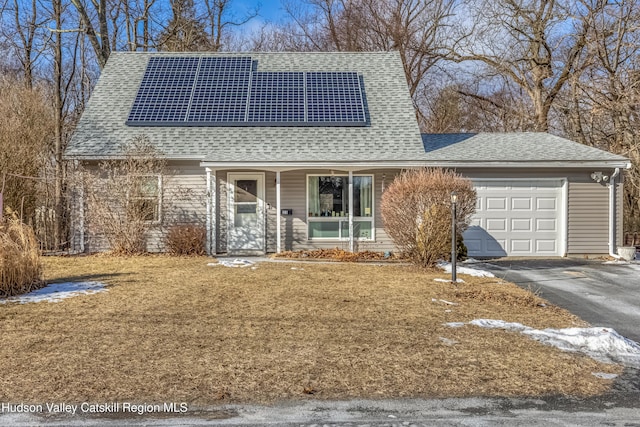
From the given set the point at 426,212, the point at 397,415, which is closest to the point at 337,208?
the point at 426,212

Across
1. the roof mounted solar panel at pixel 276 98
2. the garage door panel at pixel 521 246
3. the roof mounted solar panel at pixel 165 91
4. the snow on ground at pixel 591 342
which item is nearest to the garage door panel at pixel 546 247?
the garage door panel at pixel 521 246

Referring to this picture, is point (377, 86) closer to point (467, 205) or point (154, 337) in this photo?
point (467, 205)

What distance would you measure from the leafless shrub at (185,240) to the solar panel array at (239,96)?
9.96 ft

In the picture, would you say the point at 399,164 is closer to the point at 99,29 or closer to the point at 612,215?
the point at 612,215

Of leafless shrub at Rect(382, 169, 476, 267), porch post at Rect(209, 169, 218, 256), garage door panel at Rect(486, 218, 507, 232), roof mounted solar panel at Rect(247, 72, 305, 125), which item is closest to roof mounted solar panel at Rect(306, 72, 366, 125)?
roof mounted solar panel at Rect(247, 72, 305, 125)

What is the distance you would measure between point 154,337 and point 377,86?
11.6 m

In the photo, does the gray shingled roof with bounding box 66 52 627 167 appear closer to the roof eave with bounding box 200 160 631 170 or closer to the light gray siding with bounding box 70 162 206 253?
the roof eave with bounding box 200 160 631 170

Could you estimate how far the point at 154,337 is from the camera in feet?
16.2

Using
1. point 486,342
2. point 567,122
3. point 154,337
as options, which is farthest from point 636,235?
point 154,337

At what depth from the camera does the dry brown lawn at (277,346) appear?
3.72m

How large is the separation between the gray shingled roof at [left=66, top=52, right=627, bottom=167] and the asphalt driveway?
263 cm

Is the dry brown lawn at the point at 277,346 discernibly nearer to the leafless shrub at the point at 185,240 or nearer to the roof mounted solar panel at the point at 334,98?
the leafless shrub at the point at 185,240

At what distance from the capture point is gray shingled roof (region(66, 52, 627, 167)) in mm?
12023

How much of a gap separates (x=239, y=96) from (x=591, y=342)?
455 inches
